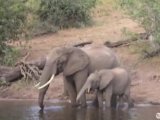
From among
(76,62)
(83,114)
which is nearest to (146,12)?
(76,62)

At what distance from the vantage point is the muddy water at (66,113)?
14195mm

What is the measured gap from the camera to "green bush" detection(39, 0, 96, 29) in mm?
24938

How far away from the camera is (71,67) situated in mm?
16312

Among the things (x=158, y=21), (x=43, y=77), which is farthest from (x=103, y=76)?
(x=158, y=21)

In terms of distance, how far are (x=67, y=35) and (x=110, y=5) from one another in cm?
622

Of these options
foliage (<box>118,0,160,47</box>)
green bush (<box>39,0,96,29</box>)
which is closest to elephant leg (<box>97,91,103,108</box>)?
foliage (<box>118,0,160,47</box>)

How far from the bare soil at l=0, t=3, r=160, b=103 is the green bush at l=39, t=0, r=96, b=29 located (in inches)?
20.1

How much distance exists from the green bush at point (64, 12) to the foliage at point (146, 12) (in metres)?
6.01

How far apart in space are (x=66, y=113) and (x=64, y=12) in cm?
1071

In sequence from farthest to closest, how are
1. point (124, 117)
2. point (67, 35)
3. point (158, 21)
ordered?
point (67, 35) < point (158, 21) < point (124, 117)

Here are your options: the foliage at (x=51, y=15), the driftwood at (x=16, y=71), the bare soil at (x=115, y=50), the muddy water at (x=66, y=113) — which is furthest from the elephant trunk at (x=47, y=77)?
the foliage at (x=51, y=15)

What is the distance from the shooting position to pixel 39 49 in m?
22.1

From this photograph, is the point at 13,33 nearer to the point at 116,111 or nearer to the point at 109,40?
the point at 109,40

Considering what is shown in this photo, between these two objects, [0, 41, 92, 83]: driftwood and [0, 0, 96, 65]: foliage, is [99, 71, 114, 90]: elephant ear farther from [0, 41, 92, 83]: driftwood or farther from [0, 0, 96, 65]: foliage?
[0, 0, 96, 65]: foliage
